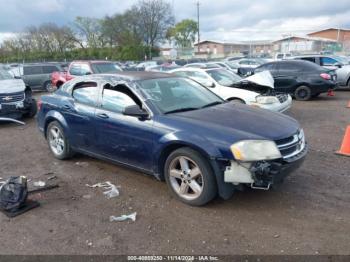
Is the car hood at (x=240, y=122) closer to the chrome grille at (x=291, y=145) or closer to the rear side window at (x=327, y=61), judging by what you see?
the chrome grille at (x=291, y=145)

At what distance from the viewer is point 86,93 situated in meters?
5.11

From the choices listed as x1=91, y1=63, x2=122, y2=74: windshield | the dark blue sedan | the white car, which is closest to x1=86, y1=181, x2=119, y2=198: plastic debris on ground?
the dark blue sedan

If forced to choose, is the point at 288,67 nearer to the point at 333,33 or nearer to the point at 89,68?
the point at 89,68

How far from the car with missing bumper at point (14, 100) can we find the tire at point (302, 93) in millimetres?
9330

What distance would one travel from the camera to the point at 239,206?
3.88 m

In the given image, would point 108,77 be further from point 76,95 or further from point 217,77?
point 217,77

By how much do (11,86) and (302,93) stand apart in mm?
9970

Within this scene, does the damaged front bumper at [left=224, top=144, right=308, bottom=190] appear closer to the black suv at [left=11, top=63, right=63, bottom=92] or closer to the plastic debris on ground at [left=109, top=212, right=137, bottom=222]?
the plastic debris on ground at [left=109, top=212, right=137, bottom=222]

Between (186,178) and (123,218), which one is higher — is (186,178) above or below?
above

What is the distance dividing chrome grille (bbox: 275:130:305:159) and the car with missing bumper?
792 cm

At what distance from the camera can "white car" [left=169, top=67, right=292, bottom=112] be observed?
8.10 meters

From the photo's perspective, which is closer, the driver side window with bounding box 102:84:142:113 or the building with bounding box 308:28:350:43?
the driver side window with bounding box 102:84:142:113

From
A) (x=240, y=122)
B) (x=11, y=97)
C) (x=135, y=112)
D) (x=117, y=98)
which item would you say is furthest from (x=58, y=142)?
(x=11, y=97)

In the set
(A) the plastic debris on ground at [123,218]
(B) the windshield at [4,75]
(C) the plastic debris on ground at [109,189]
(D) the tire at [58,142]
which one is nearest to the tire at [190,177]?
(A) the plastic debris on ground at [123,218]
